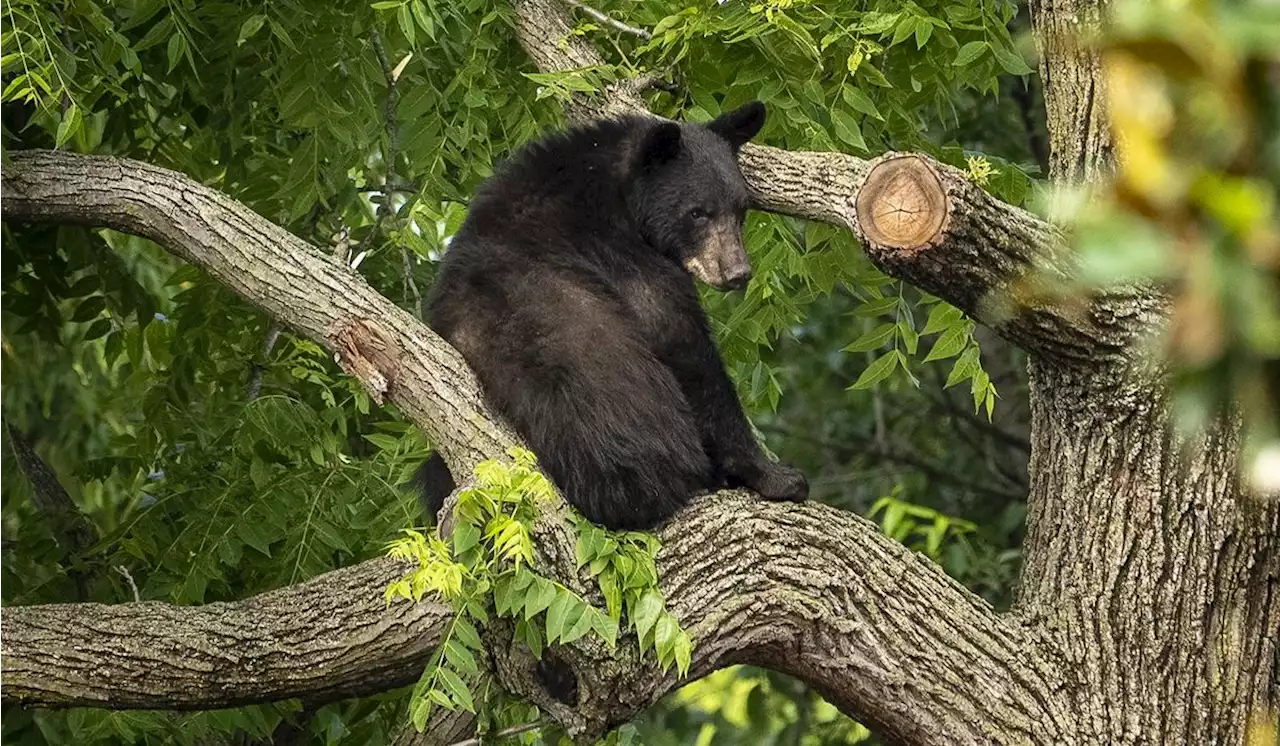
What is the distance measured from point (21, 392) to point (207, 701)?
425 centimetres

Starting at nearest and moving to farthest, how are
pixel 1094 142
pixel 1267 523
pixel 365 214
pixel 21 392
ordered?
pixel 1267 523 → pixel 1094 142 → pixel 365 214 → pixel 21 392

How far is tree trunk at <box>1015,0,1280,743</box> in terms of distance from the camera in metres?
3.76

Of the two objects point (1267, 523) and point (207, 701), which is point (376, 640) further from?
point (1267, 523)

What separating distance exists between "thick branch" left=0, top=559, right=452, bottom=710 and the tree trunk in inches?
66.2

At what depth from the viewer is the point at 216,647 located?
4.13 m

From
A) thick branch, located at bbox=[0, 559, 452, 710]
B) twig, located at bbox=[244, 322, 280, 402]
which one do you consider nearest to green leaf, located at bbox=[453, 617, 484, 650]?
thick branch, located at bbox=[0, 559, 452, 710]

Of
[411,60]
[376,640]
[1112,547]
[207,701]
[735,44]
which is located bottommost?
[207,701]

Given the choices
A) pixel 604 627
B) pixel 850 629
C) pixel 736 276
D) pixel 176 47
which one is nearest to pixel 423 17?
pixel 176 47

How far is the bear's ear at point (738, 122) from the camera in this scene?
16.4 feet

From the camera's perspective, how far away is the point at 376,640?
4188mm

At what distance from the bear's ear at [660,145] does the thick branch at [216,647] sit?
1618 millimetres

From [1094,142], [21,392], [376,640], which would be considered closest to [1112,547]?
[1094,142]

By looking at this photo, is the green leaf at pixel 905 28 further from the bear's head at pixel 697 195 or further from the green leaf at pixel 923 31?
the bear's head at pixel 697 195

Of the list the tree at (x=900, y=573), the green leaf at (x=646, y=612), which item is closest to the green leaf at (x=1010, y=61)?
the tree at (x=900, y=573)
